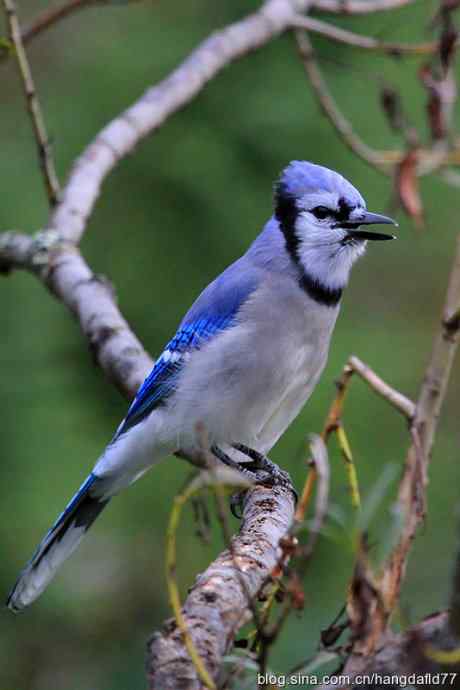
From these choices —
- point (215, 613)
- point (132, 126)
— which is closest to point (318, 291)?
point (132, 126)

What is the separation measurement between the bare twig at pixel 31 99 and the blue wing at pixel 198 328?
0.52 m

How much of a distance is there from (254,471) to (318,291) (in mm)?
450

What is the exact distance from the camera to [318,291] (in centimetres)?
254

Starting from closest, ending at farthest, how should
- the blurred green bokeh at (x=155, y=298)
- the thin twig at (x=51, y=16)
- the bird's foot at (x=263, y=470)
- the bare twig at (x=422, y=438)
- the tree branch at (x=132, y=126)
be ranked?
the bare twig at (x=422, y=438) → the bird's foot at (x=263, y=470) → the tree branch at (x=132, y=126) → the thin twig at (x=51, y=16) → the blurred green bokeh at (x=155, y=298)

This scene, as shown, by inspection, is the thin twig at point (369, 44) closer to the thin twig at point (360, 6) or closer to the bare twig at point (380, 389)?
the thin twig at point (360, 6)

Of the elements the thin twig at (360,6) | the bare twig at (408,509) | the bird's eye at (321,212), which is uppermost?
the thin twig at (360,6)

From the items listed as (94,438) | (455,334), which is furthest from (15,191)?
(455,334)

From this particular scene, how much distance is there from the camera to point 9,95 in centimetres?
418

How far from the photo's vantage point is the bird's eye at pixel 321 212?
2557 mm

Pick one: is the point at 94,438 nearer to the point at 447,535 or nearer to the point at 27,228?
the point at 27,228

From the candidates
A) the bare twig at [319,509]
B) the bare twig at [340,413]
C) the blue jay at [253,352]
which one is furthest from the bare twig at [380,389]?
the blue jay at [253,352]

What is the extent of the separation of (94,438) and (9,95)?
1.59 m

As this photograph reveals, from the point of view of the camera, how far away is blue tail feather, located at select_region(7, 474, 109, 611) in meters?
2.25

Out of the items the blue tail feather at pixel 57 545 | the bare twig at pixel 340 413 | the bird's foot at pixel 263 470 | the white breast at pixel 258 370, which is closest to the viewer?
the bare twig at pixel 340 413
